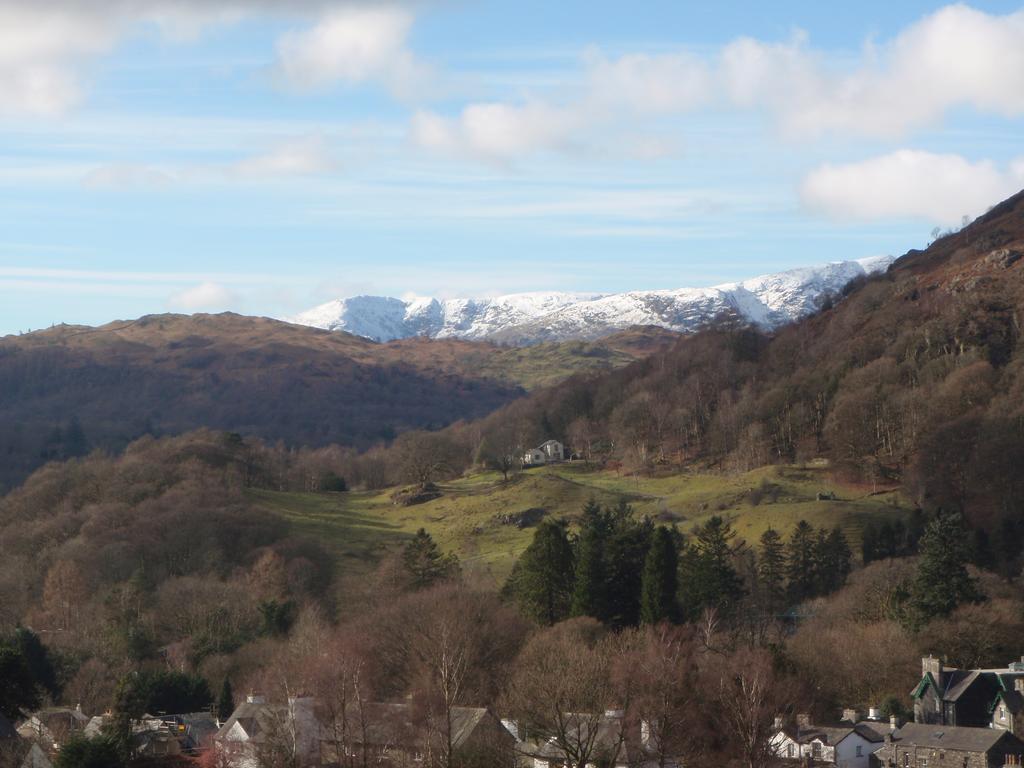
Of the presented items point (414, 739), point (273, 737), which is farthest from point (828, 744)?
point (273, 737)

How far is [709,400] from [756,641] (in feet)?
294

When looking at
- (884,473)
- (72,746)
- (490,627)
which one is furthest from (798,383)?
→ (72,746)

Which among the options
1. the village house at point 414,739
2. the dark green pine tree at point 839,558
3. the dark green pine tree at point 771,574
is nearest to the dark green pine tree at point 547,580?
the dark green pine tree at point 771,574

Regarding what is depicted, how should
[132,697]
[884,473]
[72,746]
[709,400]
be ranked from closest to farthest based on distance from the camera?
[72,746], [132,697], [884,473], [709,400]

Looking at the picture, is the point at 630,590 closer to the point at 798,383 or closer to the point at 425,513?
the point at 425,513

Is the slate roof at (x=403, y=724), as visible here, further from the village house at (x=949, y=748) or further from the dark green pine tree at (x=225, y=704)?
the village house at (x=949, y=748)

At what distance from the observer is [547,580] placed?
77.5 meters

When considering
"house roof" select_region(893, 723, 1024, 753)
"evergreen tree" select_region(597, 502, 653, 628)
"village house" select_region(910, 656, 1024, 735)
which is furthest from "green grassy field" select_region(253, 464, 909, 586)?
"house roof" select_region(893, 723, 1024, 753)

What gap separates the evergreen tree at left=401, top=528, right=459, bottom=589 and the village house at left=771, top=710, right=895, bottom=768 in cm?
3370

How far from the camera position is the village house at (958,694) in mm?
60125

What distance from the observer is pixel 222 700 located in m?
68.2

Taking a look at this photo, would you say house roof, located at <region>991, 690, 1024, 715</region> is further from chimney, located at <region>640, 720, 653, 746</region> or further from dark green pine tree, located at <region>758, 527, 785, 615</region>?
dark green pine tree, located at <region>758, 527, 785, 615</region>

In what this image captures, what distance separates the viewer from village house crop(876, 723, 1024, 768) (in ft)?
178

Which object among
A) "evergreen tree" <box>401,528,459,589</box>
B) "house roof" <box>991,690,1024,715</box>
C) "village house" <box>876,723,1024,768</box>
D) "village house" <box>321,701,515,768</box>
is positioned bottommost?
"village house" <box>876,723,1024,768</box>
